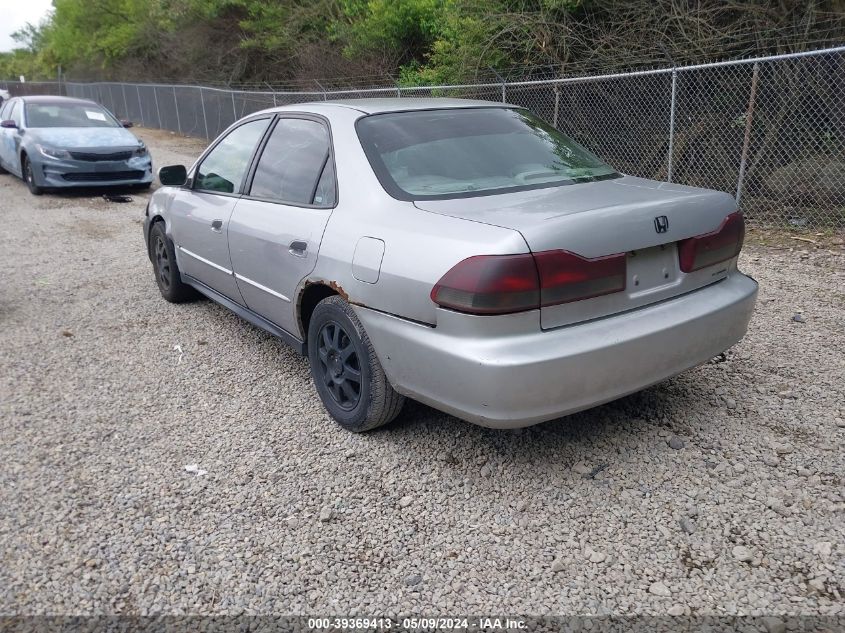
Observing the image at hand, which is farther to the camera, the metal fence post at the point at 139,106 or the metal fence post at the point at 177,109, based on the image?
the metal fence post at the point at 139,106

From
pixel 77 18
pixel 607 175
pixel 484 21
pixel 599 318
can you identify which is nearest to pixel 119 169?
pixel 484 21

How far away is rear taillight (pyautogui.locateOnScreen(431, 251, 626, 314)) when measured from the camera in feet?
8.74

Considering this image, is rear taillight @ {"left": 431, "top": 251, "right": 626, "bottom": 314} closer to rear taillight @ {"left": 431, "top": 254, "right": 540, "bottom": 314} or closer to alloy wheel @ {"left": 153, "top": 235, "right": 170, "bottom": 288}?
rear taillight @ {"left": 431, "top": 254, "right": 540, "bottom": 314}

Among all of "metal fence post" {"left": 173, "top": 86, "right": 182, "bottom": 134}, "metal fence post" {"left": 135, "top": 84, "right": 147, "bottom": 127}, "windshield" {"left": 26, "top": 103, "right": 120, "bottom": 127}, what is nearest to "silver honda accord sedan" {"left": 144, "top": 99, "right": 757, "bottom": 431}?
"windshield" {"left": 26, "top": 103, "right": 120, "bottom": 127}

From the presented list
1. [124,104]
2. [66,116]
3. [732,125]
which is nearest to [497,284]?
[732,125]

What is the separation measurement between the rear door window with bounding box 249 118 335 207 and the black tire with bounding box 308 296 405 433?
61 cm

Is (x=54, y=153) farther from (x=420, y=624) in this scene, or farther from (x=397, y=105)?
(x=420, y=624)

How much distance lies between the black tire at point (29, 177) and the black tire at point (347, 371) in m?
9.97

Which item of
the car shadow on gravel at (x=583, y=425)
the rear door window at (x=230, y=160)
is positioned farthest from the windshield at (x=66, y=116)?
the car shadow on gravel at (x=583, y=425)

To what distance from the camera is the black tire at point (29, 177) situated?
455 inches

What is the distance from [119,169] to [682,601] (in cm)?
1130

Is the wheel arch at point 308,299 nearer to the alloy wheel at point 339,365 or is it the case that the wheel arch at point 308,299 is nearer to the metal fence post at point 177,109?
the alloy wheel at point 339,365

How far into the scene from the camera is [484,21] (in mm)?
10070

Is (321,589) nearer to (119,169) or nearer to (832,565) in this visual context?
(832,565)
